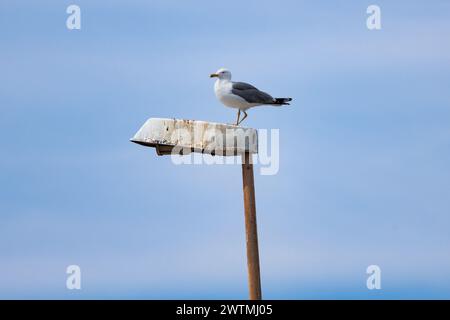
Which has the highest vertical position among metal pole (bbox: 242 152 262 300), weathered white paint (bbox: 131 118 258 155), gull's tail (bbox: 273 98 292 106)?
gull's tail (bbox: 273 98 292 106)

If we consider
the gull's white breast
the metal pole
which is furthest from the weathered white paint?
the gull's white breast

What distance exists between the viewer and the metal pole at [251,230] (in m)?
17.7

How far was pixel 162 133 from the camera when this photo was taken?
58.3 feet

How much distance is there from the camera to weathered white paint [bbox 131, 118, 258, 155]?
1759 cm

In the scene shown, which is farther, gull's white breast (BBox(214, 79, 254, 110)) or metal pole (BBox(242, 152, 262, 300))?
gull's white breast (BBox(214, 79, 254, 110))

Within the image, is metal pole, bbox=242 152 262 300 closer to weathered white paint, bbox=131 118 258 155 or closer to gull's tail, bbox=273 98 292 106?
weathered white paint, bbox=131 118 258 155

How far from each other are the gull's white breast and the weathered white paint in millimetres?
2844

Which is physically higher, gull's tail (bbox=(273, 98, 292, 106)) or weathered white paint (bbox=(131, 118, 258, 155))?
gull's tail (bbox=(273, 98, 292, 106))

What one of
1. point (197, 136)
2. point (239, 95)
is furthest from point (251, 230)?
point (239, 95)

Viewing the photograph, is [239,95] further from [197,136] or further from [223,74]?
[197,136]

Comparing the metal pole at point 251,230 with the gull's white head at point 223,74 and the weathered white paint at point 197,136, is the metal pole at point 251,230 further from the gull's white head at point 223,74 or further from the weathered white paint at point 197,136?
the gull's white head at point 223,74

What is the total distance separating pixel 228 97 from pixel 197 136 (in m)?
3.19

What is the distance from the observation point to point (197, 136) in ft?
Answer: 57.8
